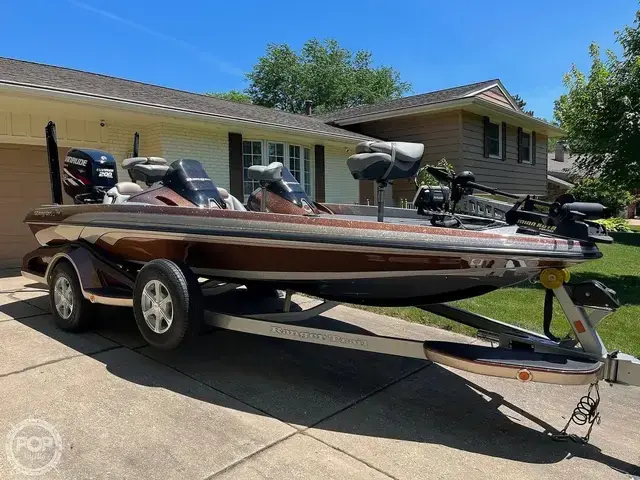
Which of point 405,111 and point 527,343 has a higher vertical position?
point 405,111

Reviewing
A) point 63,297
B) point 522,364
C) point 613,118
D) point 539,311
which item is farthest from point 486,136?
point 522,364

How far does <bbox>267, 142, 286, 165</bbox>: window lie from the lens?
466 inches

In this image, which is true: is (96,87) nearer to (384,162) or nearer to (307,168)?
(307,168)

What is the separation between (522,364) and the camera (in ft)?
8.51

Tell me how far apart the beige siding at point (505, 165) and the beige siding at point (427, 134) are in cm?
31

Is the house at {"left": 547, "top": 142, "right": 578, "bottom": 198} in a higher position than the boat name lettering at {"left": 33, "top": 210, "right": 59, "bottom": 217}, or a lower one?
higher

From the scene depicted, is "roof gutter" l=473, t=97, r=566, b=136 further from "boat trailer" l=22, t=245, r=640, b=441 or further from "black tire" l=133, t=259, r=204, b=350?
"black tire" l=133, t=259, r=204, b=350

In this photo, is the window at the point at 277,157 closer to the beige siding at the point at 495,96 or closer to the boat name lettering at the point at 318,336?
the beige siding at the point at 495,96

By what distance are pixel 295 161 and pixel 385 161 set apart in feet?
31.7

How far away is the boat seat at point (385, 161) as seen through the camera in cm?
304

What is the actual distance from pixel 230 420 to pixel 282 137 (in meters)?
9.54

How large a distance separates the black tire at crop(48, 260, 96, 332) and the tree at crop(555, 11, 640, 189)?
7.18 metres

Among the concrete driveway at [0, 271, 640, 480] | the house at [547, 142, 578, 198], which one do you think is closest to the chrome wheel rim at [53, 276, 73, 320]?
the concrete driveway at [0, 271, 640, 480]

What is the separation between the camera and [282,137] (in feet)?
38.5
